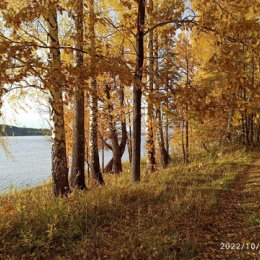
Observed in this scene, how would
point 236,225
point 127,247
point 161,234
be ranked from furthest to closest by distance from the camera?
point 236,225, point 161,234, point 127,247

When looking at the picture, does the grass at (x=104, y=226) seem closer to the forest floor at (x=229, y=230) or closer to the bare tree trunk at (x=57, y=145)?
the forest floor at (x=229, y=230)

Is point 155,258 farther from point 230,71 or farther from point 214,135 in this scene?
point 214,135

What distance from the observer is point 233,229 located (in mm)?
4973

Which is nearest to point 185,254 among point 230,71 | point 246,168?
point 230,71

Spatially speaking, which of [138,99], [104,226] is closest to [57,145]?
[138,99]

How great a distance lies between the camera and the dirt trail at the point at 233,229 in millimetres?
4125

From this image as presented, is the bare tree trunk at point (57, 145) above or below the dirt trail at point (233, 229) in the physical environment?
above

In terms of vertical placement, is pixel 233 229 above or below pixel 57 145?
below

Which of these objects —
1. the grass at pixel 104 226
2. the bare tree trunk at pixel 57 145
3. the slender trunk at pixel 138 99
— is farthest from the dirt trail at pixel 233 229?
the bare tree trunk at pixel 57 145

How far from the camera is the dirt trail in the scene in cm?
412

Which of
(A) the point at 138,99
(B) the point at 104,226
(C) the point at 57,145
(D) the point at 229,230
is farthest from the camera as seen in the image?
(A) the point at 138,99

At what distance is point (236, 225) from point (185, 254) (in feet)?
5.54

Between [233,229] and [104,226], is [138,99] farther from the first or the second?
[233,229]

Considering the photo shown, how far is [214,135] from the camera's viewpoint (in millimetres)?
17109
